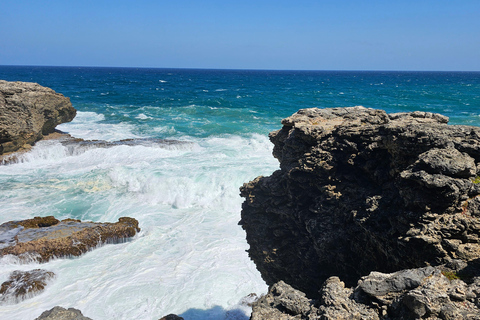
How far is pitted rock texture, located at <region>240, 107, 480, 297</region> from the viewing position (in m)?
4.59

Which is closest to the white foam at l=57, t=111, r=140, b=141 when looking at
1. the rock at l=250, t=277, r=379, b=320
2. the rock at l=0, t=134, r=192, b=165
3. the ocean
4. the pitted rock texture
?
the ocean

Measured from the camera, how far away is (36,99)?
23.3m

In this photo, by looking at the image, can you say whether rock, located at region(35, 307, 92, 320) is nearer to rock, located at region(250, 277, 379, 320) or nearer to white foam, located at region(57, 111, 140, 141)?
rock, located at region(250, 277, 379, 320)

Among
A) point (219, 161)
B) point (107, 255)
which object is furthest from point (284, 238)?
point (219, 161)

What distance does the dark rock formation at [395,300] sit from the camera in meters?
3.72

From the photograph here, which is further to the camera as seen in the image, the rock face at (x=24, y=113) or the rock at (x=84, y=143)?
the rock at (x=84, y=143)

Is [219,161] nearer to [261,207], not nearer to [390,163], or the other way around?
[261,207]

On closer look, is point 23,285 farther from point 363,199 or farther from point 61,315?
point 363,199

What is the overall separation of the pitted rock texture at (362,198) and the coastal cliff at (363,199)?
0.05 feet

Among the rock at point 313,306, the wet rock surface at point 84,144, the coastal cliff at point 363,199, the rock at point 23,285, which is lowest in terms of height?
the rock at point 23,285

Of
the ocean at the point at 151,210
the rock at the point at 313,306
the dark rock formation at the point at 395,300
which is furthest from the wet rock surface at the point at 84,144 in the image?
the dark rock formation at the point at 395,300

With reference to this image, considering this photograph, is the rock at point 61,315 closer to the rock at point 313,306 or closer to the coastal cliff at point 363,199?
the coastal cliff at point 363,199

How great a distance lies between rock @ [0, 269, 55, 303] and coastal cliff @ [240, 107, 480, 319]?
Result: 23.2 ft

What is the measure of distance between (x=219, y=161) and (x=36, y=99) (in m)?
13.6
